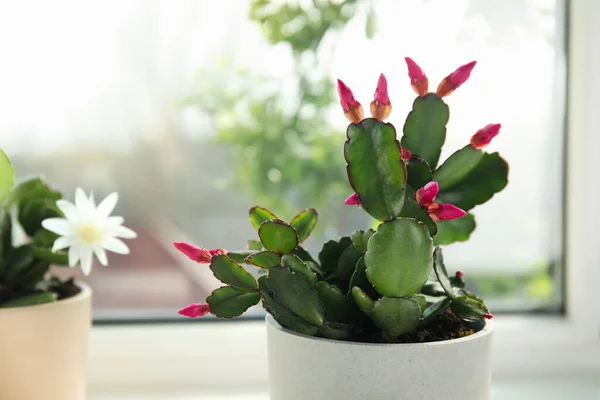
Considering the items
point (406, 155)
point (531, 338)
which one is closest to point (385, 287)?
point (406, 155)

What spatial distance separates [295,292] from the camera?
0.53 meters

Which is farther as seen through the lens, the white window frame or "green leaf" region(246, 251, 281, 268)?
the white window frame

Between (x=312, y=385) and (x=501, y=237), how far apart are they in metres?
0.67

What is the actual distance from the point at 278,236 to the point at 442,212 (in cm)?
14

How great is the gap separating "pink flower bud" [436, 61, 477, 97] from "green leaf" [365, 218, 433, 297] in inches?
6.1

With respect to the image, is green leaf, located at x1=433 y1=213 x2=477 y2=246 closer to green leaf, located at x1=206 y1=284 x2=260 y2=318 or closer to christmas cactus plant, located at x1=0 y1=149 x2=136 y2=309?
green leaf, located at x1=206 y1=284 x2=260 y2=318

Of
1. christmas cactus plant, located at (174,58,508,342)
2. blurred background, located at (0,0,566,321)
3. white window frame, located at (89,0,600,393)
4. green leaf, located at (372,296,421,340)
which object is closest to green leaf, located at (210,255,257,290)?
christmas cactus plant, located at (174,58,508,342)

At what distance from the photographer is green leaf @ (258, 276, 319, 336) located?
0.54 metres

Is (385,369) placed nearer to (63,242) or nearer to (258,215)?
(258,215)

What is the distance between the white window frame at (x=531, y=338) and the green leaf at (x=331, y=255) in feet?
1.24

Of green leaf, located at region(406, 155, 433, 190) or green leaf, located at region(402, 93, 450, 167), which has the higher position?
green leaf, located at region(402, 93, 450, 167)

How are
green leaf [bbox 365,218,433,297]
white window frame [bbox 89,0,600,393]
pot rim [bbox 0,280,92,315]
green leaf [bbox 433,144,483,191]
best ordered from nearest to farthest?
green leaf [bbox 365,218,433,297] < green leaf [bbox 433,144,483,191] < pot rim [bbox 0,280,92,315] < white window frame [bbox 89,0,600,393]

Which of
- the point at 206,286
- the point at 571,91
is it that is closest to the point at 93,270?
the point at 206,286

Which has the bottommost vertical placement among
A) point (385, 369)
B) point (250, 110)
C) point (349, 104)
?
point (385, 369)
